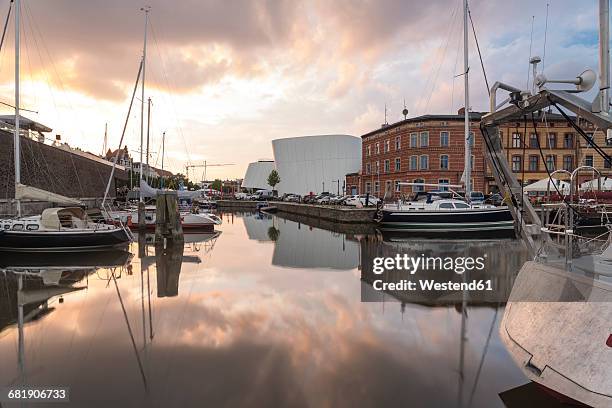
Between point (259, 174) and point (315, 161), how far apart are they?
39947 mm

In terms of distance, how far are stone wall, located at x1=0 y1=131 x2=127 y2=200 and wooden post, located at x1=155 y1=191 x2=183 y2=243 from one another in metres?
14.1

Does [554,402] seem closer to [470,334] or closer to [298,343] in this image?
[470,334]

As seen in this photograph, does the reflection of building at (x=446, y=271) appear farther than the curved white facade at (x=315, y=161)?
No

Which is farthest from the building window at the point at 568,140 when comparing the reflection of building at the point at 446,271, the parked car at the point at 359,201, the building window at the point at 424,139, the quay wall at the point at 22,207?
the quay wall at the point at 22,207

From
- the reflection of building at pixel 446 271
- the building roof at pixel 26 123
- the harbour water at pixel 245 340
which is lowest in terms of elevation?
the harbour water at pixel 245 340

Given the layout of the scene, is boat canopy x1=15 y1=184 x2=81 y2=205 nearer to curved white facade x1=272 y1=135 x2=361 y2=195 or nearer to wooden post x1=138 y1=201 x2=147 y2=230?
wooden post x1=138 y1=201 x2=147 y2=230

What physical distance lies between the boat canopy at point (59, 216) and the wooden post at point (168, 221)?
401 cm

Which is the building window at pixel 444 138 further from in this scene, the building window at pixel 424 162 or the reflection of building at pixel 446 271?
the reflection of building at pixel 446 271

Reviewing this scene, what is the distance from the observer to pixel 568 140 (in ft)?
156

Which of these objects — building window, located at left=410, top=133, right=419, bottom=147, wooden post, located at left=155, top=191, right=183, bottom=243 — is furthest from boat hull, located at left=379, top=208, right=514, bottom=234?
building window, located at left=410, top=133, right=419, bottom=147

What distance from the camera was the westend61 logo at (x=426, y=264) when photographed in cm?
1547

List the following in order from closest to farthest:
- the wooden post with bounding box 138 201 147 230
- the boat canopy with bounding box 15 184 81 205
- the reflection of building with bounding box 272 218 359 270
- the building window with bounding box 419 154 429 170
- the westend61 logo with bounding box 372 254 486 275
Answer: the westend61 logo with bounding box 372 254 486 275, the reflection of building with bounding box 272 218 359 270, the boat canopy with bounding box 15 184 81 205, the wooden post with bounding box 138 201 147 230, the building window with bounding box 419 154 429 170

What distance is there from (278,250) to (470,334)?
14.2 m

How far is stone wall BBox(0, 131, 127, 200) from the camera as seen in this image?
2975cm
